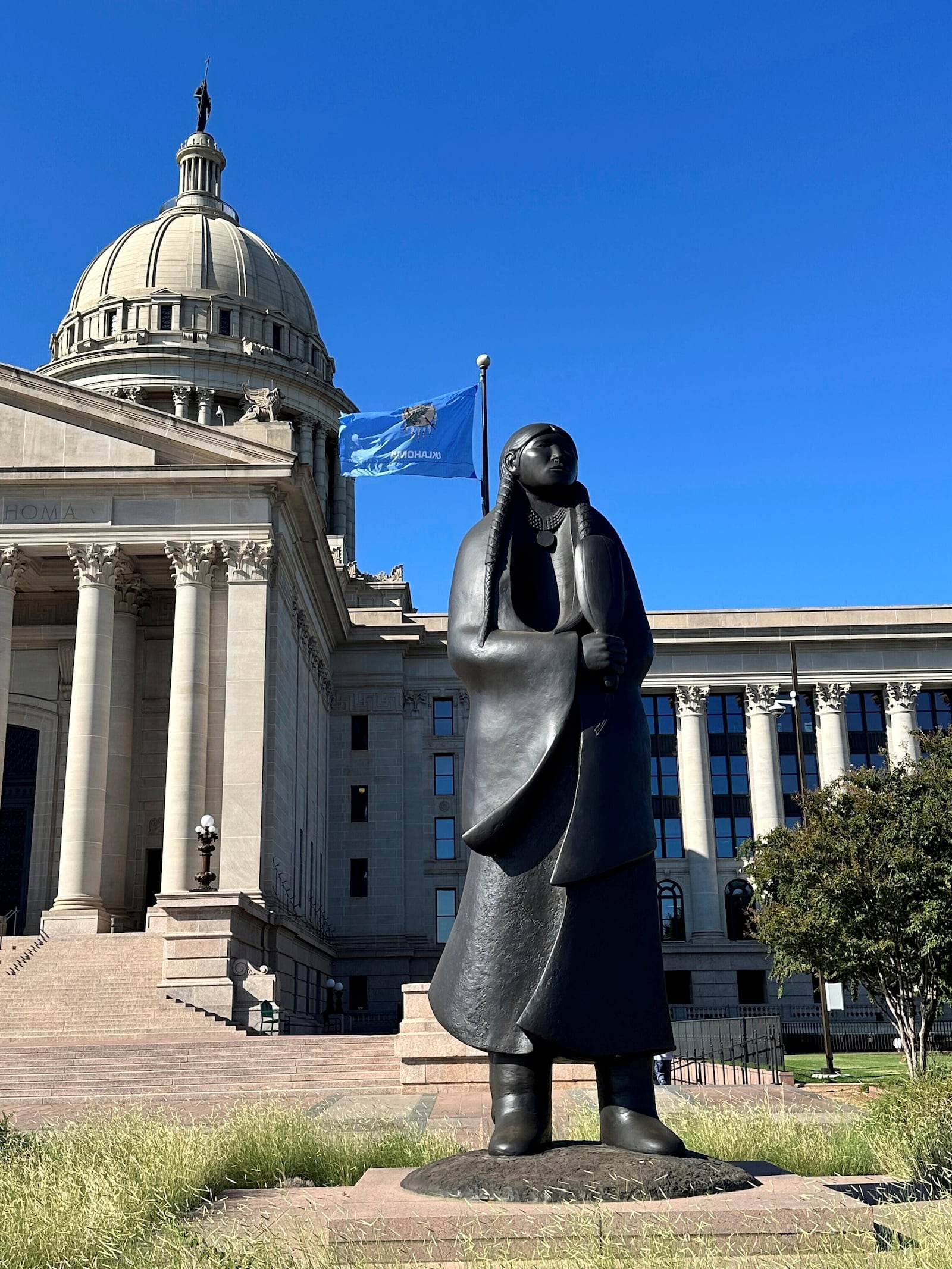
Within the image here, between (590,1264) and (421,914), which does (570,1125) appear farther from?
(421,914)

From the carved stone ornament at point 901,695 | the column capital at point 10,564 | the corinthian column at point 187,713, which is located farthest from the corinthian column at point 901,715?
the column capital at point 10,564

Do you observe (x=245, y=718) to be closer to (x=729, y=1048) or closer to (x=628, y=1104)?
(x=729, y=1048)

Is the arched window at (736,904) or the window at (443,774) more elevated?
the window at (443,774)

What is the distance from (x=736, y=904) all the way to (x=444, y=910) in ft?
45.7

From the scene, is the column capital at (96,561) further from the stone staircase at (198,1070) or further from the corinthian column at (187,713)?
the stone staircase at (198,1070)

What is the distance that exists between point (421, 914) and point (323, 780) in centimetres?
799

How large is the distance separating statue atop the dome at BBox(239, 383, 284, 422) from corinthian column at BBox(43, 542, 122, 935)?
7409 mm

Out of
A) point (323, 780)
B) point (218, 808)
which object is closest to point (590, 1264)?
point (218, 808)

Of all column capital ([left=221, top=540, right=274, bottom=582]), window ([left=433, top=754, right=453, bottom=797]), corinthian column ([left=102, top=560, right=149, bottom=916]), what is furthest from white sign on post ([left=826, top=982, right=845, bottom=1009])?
window ([left=433, top=754, right=453, bottom=797])

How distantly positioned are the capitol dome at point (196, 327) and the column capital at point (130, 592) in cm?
2912

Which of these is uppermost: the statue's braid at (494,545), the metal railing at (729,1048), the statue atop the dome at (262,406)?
the statue atop the dome at (262,406)

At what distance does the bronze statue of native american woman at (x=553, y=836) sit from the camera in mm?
7715

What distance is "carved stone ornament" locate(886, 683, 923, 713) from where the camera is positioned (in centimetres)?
6412

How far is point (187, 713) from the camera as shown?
4219cm
